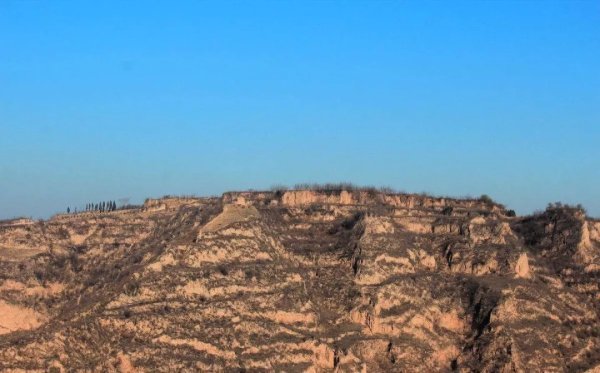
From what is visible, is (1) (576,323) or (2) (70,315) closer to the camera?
(2) (70,315)

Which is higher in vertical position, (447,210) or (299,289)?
(447,210)

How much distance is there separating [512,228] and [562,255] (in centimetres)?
538

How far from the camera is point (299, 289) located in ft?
200

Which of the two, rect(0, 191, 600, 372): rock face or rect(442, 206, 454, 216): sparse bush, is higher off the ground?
rect(442, 206, 454, 216): sparse bush

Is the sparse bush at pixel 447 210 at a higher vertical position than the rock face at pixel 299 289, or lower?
higher

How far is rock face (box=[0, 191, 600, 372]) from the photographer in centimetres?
5422

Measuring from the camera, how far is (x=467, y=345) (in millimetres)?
63688

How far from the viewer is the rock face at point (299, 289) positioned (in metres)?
54.2

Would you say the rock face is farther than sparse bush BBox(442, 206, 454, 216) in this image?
No

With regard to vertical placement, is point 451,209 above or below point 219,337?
above

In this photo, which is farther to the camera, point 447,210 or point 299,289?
point 447,210

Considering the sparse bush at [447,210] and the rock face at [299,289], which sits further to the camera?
the sparse bush at [447,210]

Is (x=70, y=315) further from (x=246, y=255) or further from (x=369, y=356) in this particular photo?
(x=369, y=356)

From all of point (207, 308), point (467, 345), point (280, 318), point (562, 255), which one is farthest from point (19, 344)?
point (562, 255)
